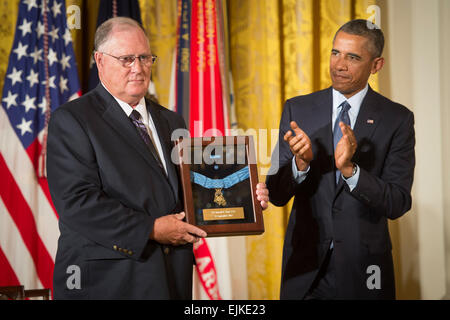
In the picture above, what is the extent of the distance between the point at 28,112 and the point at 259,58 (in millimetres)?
1696

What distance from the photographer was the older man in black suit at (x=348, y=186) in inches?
91.3

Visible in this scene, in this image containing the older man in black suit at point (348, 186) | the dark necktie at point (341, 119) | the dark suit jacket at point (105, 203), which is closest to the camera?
the dark suit jacket at point (105, 203)

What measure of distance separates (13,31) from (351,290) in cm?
292

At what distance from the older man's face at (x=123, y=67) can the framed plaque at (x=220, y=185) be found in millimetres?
316

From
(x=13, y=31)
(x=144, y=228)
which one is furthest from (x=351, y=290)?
(x=13, y=31)

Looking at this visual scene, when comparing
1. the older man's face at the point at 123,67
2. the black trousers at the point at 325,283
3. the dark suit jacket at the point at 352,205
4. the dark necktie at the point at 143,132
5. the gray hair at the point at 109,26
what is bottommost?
the black trousers at the point at 325,283

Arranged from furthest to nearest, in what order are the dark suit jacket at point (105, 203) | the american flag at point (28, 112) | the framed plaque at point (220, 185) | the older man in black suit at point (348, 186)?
1. the american flag at point (28, 112)
2. the older man in black suit at point (348, 186)
3. the framed plaque at point (220, 185)
4. the dark suit jacket at point (105, 203)

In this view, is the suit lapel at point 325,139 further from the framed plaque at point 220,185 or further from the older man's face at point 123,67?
the older man's face at point 123,67

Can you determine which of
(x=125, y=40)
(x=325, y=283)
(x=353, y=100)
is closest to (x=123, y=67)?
(x=125, y=40)

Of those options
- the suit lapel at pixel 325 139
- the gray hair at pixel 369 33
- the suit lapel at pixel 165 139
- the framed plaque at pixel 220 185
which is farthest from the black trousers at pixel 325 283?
the gray hair at pixel 369 33

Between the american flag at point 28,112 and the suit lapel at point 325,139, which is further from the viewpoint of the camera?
the american flag at point 28,112

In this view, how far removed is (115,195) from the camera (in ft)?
6.75

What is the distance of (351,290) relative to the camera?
2.33 meters

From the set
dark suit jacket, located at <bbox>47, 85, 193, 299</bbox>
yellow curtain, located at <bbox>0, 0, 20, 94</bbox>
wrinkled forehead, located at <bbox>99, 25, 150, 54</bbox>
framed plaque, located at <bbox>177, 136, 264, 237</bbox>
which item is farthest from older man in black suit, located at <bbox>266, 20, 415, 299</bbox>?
yellow curtain, located at <bbox>0, 0, 20, 94</bbox>
